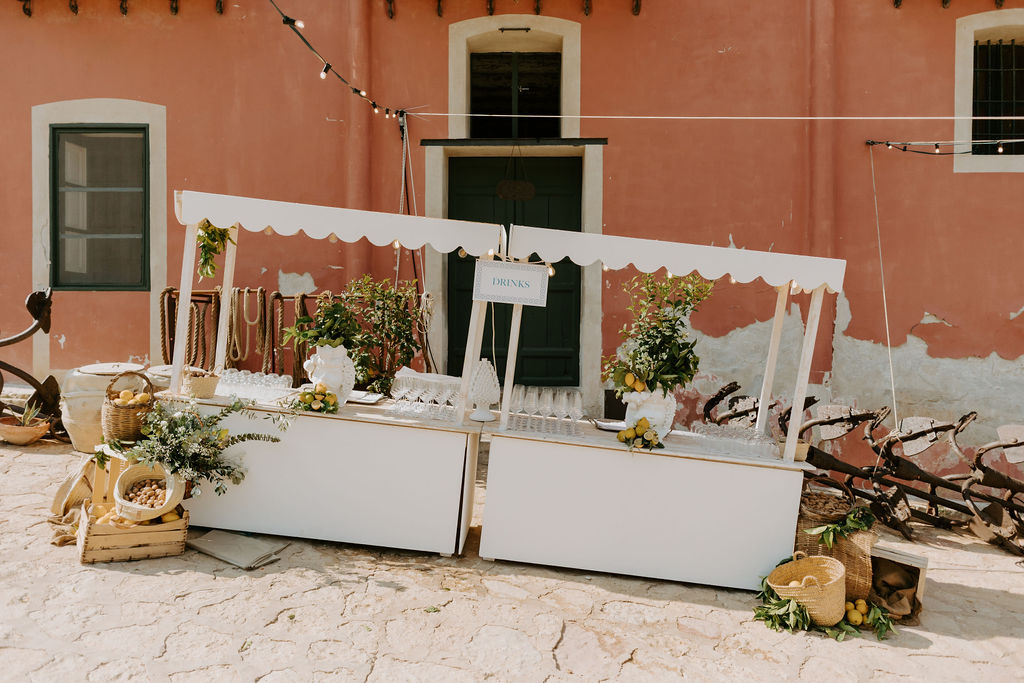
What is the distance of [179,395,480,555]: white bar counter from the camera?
377 cm

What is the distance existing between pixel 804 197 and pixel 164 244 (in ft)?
19.3

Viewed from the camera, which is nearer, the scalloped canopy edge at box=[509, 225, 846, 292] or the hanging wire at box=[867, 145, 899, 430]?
the scalloped canopy edge at box=[509, 225, 846, 292]

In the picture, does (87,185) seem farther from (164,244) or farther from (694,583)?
(694,583)

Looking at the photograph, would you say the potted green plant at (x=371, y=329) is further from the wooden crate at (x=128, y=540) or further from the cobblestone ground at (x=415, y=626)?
the cobblestone ground at (x=415, y=626)

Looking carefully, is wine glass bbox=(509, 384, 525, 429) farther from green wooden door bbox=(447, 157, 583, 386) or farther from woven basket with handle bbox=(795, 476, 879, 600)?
green wooden door bbox=(447, 157, 583, 386)

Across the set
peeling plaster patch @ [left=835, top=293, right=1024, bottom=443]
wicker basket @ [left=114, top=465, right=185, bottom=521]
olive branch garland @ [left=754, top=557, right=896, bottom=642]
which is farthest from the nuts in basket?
peeling plaster patch @ [left=835, top=293, right=1024, bottom=443]

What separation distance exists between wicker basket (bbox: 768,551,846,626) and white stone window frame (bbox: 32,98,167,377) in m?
5.56

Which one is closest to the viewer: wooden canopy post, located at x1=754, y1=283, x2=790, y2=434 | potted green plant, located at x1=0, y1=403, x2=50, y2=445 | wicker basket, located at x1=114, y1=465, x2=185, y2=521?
wicker basket, located at x1=114, y1=465, x2=185, y2=521

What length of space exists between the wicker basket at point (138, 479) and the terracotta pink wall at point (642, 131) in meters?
2.75

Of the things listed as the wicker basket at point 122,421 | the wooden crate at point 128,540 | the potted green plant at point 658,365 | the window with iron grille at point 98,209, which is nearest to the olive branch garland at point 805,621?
the potted green plant at point 658,365

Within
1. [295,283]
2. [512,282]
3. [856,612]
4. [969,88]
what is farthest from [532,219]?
[856,612]

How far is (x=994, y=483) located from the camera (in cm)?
458

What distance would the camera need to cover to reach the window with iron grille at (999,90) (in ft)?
20.1

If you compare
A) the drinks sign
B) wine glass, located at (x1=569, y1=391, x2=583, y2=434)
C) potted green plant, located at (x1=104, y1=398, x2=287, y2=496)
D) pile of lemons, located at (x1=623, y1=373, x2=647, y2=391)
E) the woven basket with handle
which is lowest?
the woven basket with handle
